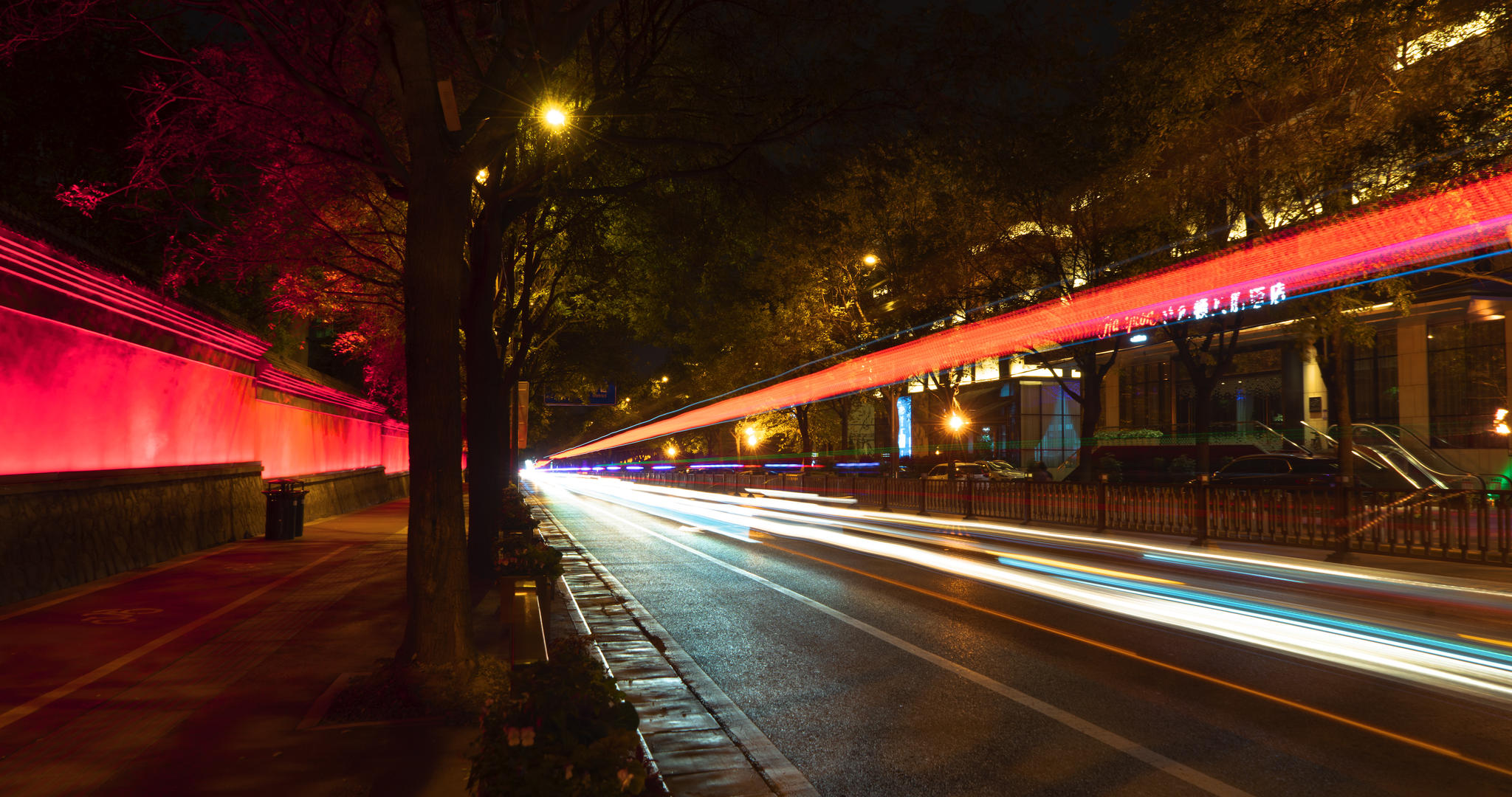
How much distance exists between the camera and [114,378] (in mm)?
14695

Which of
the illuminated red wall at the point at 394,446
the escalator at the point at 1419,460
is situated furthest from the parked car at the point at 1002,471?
the illuminated red wall at the point at 394,446

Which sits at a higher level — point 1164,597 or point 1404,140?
point 1404,140

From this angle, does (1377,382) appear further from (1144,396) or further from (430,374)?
(430,374)

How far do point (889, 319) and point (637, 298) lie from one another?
1212cm

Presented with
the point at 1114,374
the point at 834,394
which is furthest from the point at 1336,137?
the point at 1114,374

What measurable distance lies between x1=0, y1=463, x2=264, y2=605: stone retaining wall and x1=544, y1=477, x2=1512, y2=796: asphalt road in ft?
24.2

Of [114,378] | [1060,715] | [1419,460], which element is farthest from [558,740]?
[1419,460]

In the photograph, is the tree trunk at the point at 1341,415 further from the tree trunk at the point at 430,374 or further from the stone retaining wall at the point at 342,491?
the stone retaining wall at the point at 342,491

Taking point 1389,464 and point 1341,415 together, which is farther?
point 1389,464

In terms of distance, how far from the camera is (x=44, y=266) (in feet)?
39.7

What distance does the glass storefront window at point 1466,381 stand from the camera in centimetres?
3303

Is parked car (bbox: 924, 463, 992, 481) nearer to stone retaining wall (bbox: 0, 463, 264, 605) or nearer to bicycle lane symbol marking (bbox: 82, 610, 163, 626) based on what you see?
stone retaining wall (bbox: 0, 463, 264, 605)

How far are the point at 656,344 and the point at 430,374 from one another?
23.7m

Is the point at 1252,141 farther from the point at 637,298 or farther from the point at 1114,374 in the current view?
the point at 1114,374
